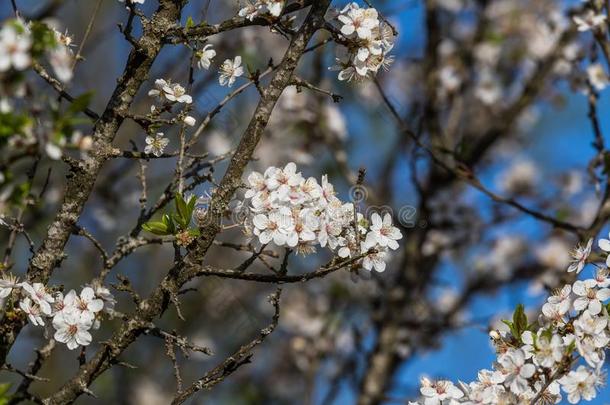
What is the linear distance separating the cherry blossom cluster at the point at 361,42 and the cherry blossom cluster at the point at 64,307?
0.97 metres

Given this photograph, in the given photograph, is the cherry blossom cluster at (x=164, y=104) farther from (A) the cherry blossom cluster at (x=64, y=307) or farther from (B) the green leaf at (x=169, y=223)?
(A) the cherry blossom cluster at (x=64, y=307)

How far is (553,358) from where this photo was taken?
1948 millimetres

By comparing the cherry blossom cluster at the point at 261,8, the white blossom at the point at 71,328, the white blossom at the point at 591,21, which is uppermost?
the white blossom at the point at 591,21

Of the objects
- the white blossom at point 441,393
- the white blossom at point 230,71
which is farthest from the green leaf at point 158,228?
the white blossom at point 441,393

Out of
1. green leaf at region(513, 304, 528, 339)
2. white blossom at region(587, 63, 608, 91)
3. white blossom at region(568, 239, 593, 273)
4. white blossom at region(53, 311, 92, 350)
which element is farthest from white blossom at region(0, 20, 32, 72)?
white blossom at region(587, 63, 608, 91)

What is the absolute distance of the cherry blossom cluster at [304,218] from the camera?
200 centimetres

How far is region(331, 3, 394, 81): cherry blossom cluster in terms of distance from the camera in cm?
208

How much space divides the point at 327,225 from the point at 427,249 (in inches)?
142

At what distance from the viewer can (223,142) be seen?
576 cm

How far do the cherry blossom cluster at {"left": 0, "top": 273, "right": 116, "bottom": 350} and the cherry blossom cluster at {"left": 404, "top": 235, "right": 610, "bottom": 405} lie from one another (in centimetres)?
96

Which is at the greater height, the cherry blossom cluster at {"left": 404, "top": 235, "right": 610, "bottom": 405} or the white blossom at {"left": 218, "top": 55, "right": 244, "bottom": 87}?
the white blossom at {"left": 218, "top": 55, "right": 244, "bottom": 87}

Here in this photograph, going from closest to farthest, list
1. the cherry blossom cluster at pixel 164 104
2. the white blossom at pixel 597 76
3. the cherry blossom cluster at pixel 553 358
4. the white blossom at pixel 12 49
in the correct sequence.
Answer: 1. the white blossom at pixel 12 49
2. the cherry blossom cluster at pixel 553 358
3. the cherry blossom cluster at pixel 164 104
4. the white blossom at pixel 597 76

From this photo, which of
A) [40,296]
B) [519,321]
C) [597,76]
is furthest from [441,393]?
[597,76]

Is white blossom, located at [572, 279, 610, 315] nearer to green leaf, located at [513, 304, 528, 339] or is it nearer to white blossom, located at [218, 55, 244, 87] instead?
green leaf, located at [513, 304, 528, 339]
